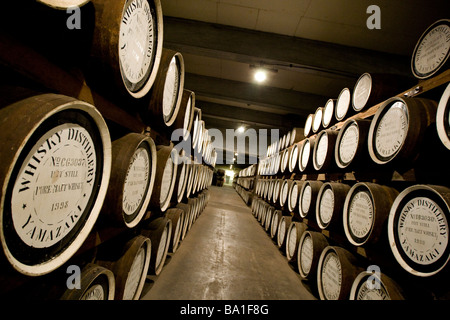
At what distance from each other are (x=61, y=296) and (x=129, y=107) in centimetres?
125

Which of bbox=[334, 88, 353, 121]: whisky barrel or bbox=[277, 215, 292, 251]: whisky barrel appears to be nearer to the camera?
bbox=[334, 88, 353, 121]: whisky barrel

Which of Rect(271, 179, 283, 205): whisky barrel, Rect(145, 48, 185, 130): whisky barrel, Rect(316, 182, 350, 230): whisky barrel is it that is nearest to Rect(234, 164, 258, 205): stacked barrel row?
Rect(271, 179, 283, 205): whisky barrel

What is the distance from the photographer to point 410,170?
1.64 m

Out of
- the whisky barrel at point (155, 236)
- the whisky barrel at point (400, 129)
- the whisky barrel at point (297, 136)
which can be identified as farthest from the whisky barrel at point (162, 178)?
the whisky barrel at point (297, 136)

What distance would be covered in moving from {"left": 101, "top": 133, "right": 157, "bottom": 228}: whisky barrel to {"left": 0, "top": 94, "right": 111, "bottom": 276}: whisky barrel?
156 mm

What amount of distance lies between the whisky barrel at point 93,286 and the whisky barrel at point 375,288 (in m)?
2.00

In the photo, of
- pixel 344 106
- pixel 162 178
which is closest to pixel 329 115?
pixel 344 106

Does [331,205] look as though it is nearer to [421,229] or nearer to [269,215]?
[421,229]

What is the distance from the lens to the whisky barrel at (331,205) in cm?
238

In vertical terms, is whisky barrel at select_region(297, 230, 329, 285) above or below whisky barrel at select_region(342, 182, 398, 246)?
below

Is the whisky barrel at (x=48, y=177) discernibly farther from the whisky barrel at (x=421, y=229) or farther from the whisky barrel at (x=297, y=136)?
the whisky barrel at (x=297, y=136)

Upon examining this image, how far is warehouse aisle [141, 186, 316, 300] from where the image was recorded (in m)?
2.43

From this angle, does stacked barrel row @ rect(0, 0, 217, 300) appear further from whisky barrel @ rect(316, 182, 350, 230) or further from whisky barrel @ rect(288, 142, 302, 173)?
whisky barrel @ rect(288, 142, 302, 173)
